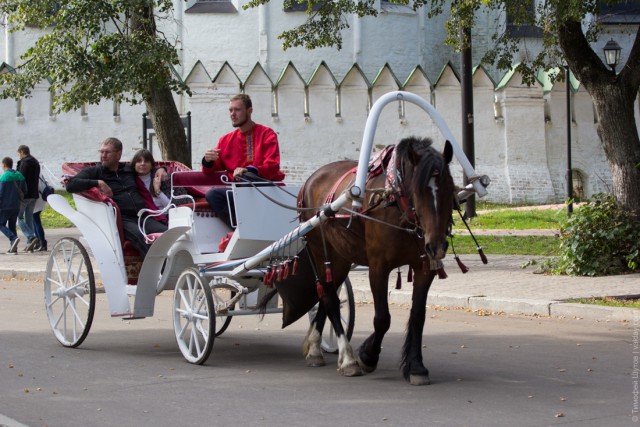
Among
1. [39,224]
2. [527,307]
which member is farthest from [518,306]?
[39,224]

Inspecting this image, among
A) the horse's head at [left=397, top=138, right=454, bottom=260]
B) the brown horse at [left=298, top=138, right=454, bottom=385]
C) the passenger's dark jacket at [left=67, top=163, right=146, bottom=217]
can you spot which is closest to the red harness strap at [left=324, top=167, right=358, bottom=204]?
the brown horse at [left=298, top=138, right=454, bottom=385]

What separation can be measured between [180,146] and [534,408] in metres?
14.3

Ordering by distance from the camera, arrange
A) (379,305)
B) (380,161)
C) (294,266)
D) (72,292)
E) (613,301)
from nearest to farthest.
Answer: (379,305), (380,161), (294,266), (72,292), (613,301)

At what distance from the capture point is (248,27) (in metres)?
39.7

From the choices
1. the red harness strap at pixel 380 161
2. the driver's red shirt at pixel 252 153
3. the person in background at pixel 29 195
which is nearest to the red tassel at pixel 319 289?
the red harness strap at pixel 380 161

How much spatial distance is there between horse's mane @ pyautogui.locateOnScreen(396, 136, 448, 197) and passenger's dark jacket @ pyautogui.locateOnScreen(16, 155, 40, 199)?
14417 millimetres

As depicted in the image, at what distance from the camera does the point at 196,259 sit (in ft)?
30.1

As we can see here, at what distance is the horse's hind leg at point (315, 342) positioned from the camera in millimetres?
8711

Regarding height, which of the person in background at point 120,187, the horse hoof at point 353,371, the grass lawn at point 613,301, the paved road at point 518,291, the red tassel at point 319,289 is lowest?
the paved road at point 518,291

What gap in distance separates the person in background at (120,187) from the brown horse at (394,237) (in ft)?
6.10

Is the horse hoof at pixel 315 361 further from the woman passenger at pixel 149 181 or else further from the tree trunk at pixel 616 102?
the tree trunk at pixel 616 102

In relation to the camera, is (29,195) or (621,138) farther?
(29,195)

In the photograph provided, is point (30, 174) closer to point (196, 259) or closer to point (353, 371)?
point (196, 259)

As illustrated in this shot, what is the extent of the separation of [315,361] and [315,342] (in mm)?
167
